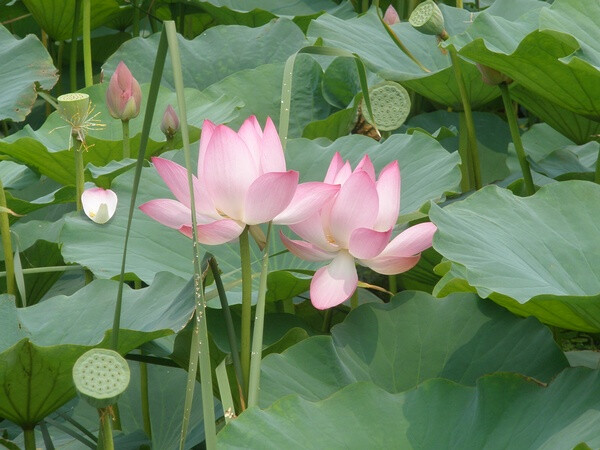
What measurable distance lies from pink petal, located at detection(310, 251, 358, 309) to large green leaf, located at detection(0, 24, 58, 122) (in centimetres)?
126

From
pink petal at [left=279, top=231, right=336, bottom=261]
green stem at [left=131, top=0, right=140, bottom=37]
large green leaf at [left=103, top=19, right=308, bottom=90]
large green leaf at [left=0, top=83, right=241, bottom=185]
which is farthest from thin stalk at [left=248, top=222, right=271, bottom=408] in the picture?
green stem at [left=131, top=0, right=140, bottom=37]

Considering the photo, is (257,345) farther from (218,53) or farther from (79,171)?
(218,53)

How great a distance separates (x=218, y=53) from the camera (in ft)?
7.73

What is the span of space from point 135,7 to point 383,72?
1.18m

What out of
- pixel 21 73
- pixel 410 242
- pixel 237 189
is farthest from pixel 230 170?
pixel 21 73

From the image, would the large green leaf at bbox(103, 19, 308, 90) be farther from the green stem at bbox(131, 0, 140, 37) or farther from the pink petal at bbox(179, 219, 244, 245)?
the pink petal at bbox(179, 219, 244, 245)

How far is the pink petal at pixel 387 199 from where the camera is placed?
40.1 inches

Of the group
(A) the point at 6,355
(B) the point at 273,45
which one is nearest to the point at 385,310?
(A) the point at 6,355

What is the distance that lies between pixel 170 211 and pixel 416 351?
0.38m

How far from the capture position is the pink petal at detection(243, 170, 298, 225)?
34.5 inches

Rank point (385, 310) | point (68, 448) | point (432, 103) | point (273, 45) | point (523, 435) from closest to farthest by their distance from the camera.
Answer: point (523, 435), point (385, 310), point (68, 448), point (273, 45), point (432, 103)

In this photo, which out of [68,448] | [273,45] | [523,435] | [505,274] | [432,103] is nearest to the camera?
[523,435]

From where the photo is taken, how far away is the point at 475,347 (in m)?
1.14

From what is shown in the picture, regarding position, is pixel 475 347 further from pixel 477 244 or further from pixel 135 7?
pixel 135 7
